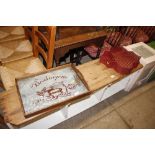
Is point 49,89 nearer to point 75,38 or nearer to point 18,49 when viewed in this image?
point 75,38

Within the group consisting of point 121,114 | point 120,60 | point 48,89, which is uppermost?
point 120,60

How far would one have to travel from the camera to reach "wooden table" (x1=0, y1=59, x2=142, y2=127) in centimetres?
177

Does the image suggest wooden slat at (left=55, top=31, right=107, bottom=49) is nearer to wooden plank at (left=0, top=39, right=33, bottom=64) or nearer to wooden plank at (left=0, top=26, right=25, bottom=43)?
wooden plank at (left=0, top=39, right=33, bottom=64)

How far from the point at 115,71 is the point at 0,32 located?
2.41 meters

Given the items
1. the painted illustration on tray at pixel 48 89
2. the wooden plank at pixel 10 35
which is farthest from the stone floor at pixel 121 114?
the wooden plank at pixel 10 35

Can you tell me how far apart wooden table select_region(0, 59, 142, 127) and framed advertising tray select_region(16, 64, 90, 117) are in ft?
0.33

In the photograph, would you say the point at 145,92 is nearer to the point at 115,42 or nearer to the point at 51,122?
the point at 115,42

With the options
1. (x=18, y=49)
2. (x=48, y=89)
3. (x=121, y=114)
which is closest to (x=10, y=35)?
(x=18, y=49)

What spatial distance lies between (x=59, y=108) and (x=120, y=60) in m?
1.22

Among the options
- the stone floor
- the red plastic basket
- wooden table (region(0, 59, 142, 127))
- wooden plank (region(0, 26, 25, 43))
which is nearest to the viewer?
wooden table (region(0, 59, 142, 127))

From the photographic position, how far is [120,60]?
8.38 ft

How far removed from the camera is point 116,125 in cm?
290

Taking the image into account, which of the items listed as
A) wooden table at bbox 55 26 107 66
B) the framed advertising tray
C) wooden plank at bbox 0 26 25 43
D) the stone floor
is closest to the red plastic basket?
wooden table at bbox 55 26 107 66
